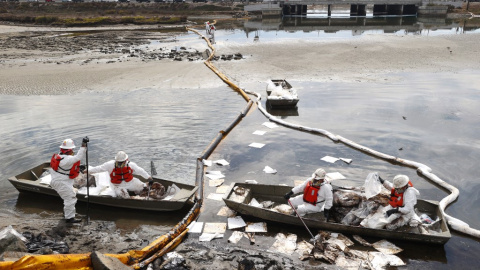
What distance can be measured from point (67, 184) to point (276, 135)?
9.27 metres

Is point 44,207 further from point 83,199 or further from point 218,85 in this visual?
point 218,85

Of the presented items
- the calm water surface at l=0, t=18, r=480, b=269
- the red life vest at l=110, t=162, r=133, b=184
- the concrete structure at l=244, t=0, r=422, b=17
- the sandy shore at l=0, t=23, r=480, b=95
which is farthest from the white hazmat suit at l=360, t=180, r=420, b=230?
the concrete structure at l=244, t=0, r=422, b=17

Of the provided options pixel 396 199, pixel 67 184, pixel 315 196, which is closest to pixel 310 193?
pixel 315 196

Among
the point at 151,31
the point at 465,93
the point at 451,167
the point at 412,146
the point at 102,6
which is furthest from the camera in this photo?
the point at 102,6

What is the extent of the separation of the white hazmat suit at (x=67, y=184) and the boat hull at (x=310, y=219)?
4283 mm

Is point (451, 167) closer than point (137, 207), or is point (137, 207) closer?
point (137, 207)

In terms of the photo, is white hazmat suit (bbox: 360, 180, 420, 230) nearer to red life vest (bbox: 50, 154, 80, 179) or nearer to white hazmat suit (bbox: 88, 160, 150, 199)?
white hazmat suit (bbox: 88, 160, 150, 199)

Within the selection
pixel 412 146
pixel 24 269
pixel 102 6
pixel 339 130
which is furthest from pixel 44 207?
pixel 102 6

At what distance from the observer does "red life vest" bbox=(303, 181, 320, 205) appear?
10.4m

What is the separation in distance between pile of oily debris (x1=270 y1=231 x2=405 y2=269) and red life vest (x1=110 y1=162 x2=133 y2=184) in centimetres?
477

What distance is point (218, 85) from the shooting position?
2509 cm

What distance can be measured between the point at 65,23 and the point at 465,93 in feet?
206

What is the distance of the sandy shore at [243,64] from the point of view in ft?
85.4

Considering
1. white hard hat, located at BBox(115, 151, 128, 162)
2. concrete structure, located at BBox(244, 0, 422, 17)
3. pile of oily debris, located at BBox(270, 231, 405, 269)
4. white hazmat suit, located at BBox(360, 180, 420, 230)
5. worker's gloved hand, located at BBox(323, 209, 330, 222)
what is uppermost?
concrete structure, located at BBox(244, 0, 422, 17)
